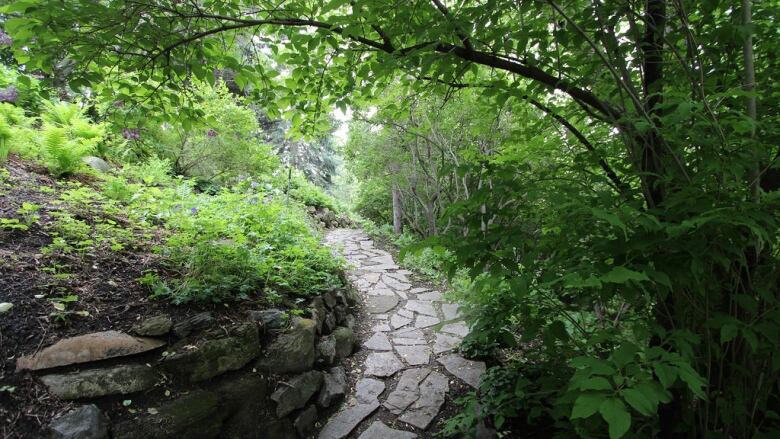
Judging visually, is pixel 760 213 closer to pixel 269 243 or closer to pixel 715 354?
pixel 715 354

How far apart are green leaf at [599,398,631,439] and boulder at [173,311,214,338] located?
102 inches

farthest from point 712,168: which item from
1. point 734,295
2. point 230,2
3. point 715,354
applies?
point 230,2

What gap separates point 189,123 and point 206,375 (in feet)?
5.92

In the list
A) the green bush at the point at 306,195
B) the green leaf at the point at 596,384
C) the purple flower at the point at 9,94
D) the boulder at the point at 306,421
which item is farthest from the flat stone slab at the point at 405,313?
the purple flower at the point at 9,94

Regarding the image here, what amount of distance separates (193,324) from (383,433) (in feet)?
5.47

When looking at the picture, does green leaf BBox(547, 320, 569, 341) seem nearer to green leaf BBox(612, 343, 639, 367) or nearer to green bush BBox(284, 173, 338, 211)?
green leaf BBox(612, 343, 639, 367)

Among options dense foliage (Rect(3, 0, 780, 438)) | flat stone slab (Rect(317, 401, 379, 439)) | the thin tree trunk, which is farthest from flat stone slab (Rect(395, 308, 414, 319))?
the thin tree trunk

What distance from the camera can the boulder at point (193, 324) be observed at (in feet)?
8.25

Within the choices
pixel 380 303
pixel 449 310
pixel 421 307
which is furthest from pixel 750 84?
pixel 380 303

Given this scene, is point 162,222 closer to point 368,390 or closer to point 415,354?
point 368,390

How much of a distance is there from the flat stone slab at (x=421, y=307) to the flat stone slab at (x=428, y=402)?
1.46 m

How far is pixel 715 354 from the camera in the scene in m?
1.59

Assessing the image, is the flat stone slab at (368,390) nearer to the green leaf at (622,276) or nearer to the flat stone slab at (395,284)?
the flat stone slab at (395,284)

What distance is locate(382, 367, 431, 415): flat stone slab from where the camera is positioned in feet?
10.0
